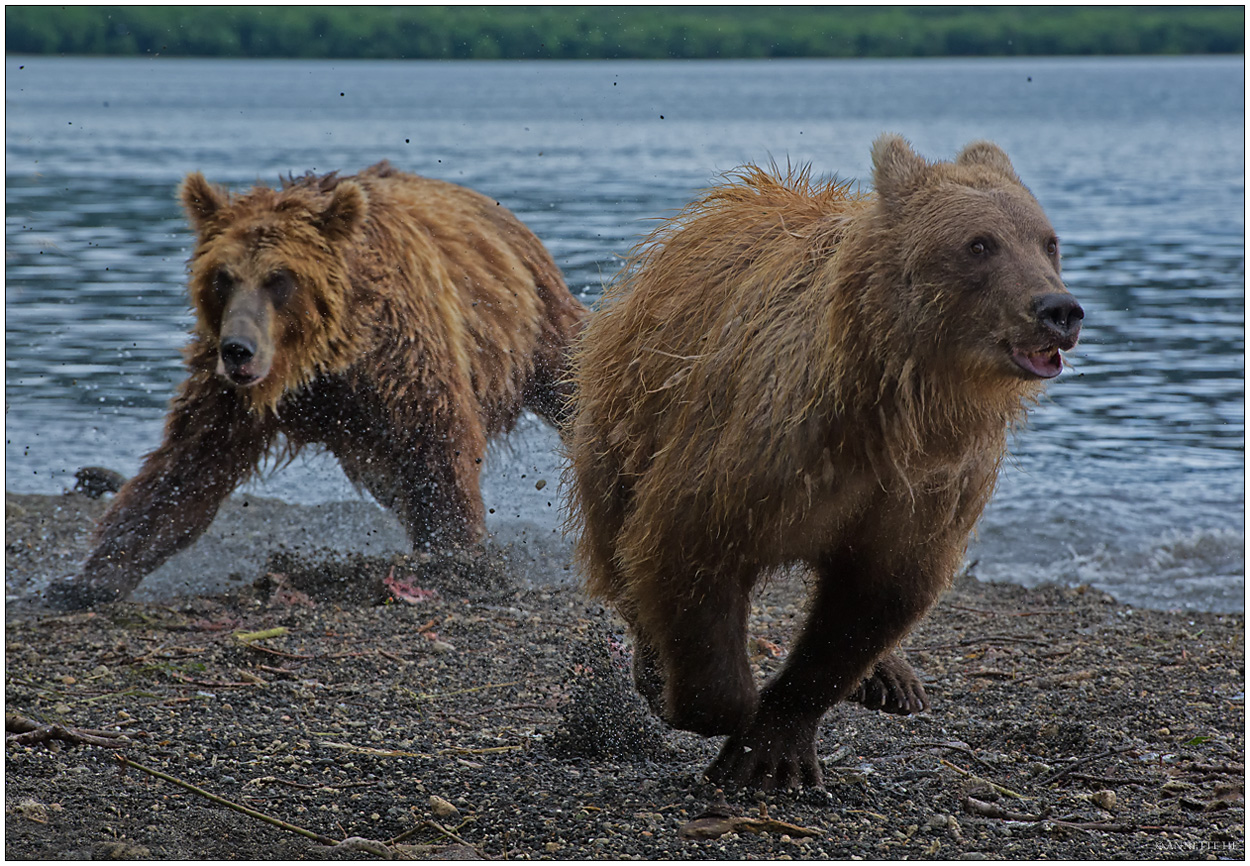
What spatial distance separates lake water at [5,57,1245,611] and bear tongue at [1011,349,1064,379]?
930 millimetres

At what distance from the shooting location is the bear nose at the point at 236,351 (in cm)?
657

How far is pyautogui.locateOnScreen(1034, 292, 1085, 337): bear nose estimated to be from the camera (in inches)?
135

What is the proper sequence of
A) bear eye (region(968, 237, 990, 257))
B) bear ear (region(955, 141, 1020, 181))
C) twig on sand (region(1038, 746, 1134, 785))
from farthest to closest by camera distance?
twig on sand (region(1038, 746, 1134, 785)), bear ear (region(955, 141, 1020, 181)), bear eye (region(968, 237, 990, 257))

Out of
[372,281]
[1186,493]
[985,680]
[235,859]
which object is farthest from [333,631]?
[1186,493]

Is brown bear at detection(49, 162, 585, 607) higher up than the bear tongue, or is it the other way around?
the bear tongue

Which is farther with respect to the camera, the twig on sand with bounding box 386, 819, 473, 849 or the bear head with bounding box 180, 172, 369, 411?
the bear head with bounding box 180, 172, 369, 411

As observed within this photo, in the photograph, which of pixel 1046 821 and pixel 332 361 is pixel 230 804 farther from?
pixel 332 361

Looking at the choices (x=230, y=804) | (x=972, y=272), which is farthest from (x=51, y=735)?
(x=972, y=272)

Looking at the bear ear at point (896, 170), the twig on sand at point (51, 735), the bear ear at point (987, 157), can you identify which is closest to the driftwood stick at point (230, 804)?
the twig on sand at point (51, 735)

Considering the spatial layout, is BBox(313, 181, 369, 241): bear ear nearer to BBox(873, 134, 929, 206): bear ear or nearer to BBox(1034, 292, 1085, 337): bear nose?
BBox(873, 134, 929, 206): bear ear

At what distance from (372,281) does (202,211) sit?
0.89m

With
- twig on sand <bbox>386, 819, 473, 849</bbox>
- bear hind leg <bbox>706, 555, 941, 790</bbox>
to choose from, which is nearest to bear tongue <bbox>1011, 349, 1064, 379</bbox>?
bear hind leg <bbox>706, 555, 941, 790</bbox>

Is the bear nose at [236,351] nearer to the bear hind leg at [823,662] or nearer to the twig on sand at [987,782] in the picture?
the bear hind leg at [823,662]

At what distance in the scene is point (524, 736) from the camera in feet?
16.6
